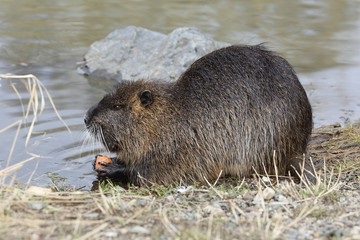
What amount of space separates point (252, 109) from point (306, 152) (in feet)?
1.51

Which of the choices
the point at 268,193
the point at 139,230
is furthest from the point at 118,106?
the point at 139,230

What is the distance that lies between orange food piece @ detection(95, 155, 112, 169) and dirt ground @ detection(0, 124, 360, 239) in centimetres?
66

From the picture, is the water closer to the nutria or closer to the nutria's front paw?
the nutria's front paw

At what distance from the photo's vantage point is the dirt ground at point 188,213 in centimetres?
307

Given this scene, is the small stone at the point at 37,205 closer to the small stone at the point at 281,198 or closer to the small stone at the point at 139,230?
the small stone at the point at 139,230

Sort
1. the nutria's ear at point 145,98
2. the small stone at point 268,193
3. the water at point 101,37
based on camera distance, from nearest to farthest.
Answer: the small stone at point 268,193
the nutria's ear at point 145,98
the water at point 101,37

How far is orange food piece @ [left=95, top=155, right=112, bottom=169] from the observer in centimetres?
487

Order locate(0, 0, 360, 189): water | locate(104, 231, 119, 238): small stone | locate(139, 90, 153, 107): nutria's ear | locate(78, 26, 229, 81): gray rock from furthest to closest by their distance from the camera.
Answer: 1. locate(78, 26, 229, 81): gray rock
2. locate(0, 0, 360, 189): water
3. locate(139, 90, 153, 107): nutria's ear
4. locate(104, 231, 119, 238): small stone

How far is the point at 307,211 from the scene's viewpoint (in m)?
3.44

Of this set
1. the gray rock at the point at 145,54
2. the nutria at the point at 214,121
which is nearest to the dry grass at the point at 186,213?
the nutria at the point at 214,121

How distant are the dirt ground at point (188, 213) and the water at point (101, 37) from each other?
3.59 feet

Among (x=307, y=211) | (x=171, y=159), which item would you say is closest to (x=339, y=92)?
(x=171, y=159)

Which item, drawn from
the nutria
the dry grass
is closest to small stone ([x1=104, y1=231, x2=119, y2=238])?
the dry grass

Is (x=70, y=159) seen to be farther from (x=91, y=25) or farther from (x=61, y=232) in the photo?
(x=91, y=25)
